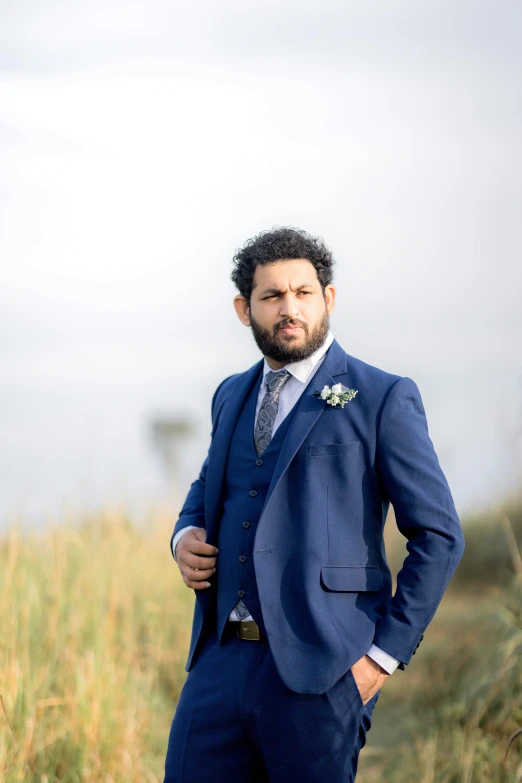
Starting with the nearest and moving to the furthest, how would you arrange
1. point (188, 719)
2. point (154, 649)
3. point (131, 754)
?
point (188, 719)
point (131, 754)
point (154, 649)

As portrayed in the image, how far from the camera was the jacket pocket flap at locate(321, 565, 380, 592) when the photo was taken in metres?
2.50

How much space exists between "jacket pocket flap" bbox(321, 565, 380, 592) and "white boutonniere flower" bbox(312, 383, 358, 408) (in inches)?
17.3

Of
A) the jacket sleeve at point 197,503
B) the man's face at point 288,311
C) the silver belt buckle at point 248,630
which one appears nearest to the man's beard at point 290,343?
the man's face at point 288,311

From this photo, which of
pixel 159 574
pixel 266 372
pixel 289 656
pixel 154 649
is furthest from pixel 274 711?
pixel 159 574

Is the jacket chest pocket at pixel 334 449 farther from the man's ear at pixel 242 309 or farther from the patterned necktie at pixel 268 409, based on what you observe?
the man's ear at pixel 242 309

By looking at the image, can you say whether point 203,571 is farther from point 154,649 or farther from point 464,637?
point 154,649

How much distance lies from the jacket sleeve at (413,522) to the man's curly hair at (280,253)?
0.49 m

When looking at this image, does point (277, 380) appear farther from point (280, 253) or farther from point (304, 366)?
point (280, 253)

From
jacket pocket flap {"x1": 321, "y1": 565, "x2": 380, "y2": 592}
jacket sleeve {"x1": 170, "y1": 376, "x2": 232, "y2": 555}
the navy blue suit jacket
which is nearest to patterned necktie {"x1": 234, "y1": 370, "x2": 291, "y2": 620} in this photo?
the navy blue suit jacket

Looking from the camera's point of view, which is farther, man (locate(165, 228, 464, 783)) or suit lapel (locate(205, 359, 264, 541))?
suit lapel (locate(205, 359, 264, 541))

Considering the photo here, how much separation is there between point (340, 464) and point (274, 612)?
0.43 m

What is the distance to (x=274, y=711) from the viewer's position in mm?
2477

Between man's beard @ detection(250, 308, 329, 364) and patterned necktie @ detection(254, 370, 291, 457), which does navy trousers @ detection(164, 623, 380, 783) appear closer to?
patterned necktie @ detection(254, 370, 291, 457)

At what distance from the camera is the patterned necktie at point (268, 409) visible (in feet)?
8.98
